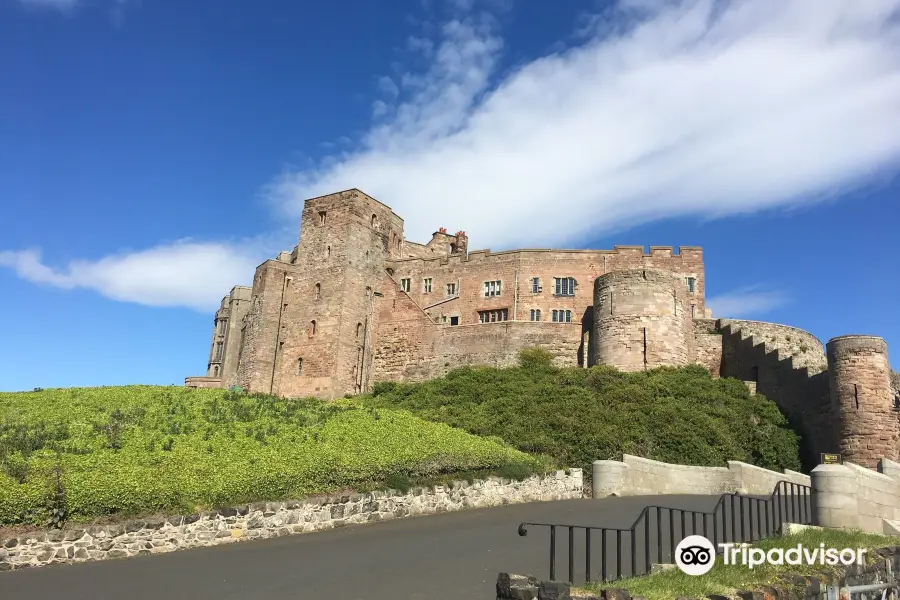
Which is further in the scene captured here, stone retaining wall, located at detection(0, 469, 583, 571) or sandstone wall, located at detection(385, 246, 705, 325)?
sandstone wall, located at detection(385, 246, 705, 325)

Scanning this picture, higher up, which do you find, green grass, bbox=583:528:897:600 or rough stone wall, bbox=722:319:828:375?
rough stone wall, bbox=722:319:828:375

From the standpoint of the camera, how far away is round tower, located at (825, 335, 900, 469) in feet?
82.7

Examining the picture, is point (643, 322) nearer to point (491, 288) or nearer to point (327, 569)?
point (491, 288)

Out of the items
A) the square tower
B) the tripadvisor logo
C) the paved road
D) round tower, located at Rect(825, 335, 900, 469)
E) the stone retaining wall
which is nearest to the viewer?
the tripadvisor logo

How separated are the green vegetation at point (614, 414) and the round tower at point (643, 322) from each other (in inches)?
51.8

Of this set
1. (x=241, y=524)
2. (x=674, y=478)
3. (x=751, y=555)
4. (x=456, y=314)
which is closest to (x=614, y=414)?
(x=674, y=478)

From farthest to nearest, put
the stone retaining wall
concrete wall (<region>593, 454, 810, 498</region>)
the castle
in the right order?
1. the castle
2. concrete wall (<region>593, 454, 810, 498</region>)
3. the stone retaining wall

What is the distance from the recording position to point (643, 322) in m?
35.2

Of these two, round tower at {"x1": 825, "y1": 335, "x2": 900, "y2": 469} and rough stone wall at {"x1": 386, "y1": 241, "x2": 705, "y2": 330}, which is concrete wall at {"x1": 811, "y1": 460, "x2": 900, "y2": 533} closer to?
round tower at {"x1": 825, "y1": 335, "x2": 900, "y2": 469}

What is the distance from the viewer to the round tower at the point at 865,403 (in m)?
25.2

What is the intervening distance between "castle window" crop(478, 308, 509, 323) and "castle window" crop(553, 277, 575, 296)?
3.40m

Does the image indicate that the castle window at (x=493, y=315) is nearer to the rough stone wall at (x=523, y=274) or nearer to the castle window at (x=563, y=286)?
the rough stone wall at (x=523, y=274)

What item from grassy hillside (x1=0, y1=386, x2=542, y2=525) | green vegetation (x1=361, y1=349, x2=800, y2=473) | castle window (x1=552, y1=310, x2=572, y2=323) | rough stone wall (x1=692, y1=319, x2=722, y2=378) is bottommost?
grassy hillside (x1=0, y1=386, x2=542, y2=525)

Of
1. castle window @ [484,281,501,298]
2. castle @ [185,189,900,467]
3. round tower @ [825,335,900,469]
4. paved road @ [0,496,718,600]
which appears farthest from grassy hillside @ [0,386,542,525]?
castle window @ [484,281,501,298]
